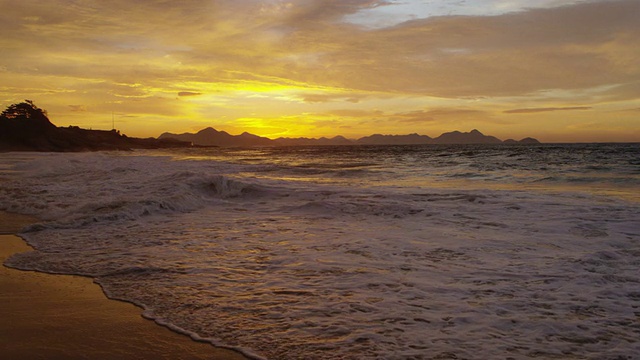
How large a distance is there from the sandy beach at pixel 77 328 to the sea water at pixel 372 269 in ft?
0.71

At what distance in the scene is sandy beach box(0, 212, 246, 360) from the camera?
353 cm

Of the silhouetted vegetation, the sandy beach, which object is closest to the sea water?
the sandy beach

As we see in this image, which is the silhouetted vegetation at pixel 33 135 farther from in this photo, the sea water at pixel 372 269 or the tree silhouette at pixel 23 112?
the sea water at pixel 372 269

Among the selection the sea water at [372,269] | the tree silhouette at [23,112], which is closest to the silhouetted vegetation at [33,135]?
the tree silhouette at [23,112]

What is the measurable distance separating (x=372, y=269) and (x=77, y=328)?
357 centimetres

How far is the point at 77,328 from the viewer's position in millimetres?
3994

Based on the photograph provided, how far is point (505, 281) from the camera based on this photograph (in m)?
5.36

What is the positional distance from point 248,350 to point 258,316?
0.73 metres

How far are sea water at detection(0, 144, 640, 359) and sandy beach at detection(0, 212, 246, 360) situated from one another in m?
0.22

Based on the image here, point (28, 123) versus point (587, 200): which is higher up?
point (28, 123)

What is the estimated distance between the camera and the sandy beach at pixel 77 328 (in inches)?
139

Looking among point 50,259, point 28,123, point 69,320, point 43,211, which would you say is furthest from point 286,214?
point 28,123

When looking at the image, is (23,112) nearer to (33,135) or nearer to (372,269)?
(33,135)

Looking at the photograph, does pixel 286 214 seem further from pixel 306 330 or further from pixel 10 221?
pixel 306 330
